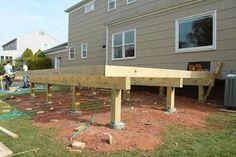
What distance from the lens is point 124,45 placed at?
1260 cm

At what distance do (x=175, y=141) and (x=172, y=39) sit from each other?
631 cm

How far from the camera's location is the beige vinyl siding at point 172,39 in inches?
318

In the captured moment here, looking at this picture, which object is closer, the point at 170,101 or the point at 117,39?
the point at 170,101

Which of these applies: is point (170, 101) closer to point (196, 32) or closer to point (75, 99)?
point (75, 99)

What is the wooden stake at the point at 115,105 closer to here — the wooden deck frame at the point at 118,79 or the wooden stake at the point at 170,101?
the wooden deck frame at the point at 118,79

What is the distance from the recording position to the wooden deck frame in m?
4.77

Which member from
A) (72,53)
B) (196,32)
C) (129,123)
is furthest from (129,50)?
(72,53)

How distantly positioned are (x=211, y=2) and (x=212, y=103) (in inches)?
135

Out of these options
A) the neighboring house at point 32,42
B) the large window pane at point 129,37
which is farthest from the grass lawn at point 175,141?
the neighboring house at point 32,42

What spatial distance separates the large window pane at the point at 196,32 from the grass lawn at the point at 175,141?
157 inches

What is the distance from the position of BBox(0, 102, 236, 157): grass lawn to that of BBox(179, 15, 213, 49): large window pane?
3979 millimetres

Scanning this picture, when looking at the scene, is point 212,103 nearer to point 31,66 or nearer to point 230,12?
point 230,12

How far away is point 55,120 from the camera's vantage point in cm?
591

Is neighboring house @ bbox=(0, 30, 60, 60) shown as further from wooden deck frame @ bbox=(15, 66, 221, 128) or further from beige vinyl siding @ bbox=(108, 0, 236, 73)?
wooden deck frame @ bbox=(15, 66, 221, 128)
